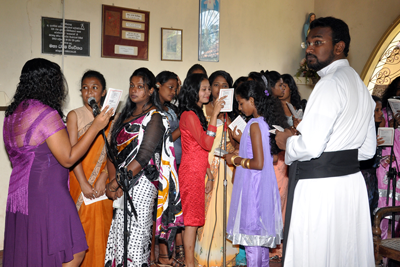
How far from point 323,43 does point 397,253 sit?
1406 millimetres

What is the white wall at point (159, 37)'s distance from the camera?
3.68 m

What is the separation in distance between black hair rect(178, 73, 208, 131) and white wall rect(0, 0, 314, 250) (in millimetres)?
1592

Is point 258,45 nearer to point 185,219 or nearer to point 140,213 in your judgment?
point 185,219

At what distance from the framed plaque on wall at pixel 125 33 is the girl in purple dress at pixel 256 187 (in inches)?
84.5

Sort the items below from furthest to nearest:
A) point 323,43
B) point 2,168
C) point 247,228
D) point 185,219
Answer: point 2,168 → point 185,219 → point 247,228 → point 323,43

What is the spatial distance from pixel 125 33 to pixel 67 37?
73 centimetres

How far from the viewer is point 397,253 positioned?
2061 millimetres

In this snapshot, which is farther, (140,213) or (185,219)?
(185,219)

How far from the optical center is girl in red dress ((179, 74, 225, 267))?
2.93 metres

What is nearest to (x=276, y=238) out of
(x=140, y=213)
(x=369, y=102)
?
(x=140, y=213)

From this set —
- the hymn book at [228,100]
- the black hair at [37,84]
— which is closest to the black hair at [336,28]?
the hymn book at [228,100]

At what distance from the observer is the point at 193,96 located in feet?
9.85

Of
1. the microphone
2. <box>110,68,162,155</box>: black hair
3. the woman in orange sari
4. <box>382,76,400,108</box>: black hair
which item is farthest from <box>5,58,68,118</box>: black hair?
<box>382,76,400,108</box>: black hair

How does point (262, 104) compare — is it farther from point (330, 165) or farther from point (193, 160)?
point (330, 165)
